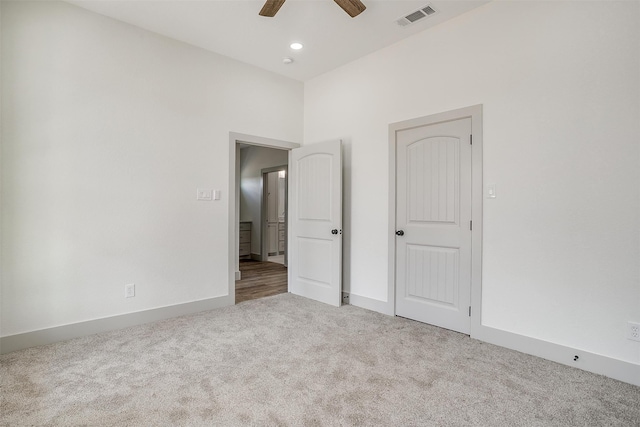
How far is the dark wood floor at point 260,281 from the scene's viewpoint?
14.5 feet

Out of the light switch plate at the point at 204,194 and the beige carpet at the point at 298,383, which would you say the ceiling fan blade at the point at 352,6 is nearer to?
the light switch plate at the point at 204,194

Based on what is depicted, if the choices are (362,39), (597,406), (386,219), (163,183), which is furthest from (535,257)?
(163,183)

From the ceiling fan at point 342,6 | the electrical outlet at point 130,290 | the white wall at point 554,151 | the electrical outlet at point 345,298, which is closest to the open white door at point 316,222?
the electrical outlet at point 345,298

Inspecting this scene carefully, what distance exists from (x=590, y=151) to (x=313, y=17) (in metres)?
2.51

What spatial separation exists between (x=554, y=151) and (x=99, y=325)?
13.5ft

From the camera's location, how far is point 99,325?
294 cm

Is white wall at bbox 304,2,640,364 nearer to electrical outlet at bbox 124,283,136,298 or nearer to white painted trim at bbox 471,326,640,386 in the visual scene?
white painted trim at bbox 471,326,640,386

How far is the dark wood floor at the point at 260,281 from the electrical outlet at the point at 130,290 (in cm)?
123

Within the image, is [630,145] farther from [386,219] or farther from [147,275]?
[147,275]

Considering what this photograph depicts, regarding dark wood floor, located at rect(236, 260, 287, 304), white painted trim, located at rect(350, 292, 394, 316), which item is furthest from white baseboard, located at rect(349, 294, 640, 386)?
dark wood floor, located at rect(236, 260, 287, 304)

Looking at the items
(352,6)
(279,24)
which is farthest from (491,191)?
(279,24)

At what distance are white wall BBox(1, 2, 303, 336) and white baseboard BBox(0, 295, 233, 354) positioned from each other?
0.18ft

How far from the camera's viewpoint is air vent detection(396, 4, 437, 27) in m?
2.85

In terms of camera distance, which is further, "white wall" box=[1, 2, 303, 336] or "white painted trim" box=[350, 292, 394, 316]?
"white painted trim" box=[350, 292, 394, 316]
